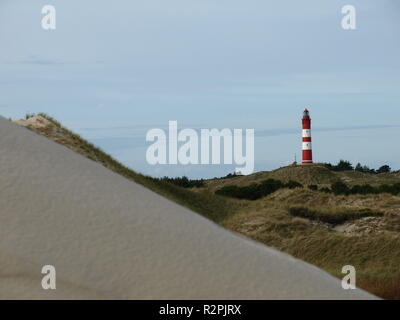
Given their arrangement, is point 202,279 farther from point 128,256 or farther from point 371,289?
point 371,289

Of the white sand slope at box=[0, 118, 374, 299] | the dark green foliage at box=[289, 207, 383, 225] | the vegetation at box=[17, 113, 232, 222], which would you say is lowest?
the white sand slope at box=[0, 118, 374, 299]

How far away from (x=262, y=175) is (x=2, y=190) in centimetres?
4485

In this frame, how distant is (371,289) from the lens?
12461mm

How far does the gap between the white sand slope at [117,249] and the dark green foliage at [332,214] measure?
17.7 metres

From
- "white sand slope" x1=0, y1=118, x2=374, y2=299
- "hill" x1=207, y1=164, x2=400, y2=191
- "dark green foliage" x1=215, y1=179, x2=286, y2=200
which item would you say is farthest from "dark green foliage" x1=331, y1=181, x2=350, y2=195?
"white sand slope" x1=0, y1=118, x2=374, y2=299

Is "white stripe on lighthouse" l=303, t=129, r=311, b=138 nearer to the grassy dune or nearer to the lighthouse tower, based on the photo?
the lighthouse tower

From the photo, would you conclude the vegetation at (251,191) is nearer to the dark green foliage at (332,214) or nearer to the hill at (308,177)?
the dark green foliage at (332,214)

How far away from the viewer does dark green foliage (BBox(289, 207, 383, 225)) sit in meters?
26.7

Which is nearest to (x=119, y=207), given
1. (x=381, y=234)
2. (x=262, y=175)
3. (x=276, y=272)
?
(x=276, y=272)

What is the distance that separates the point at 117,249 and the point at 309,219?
19.3 meters

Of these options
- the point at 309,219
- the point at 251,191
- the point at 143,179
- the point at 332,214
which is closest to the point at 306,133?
the point at 251,191

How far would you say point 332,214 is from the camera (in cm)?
2711

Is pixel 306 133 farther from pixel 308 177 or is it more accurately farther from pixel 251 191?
pixel 251 191

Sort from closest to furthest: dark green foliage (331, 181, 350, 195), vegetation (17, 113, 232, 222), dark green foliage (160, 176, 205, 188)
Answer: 1. vegetation (17, 113, 232, 222)
2. dark green foliage (331, 181, 350, 195)
3. dark green foliage (160, 176, 205, 188)
